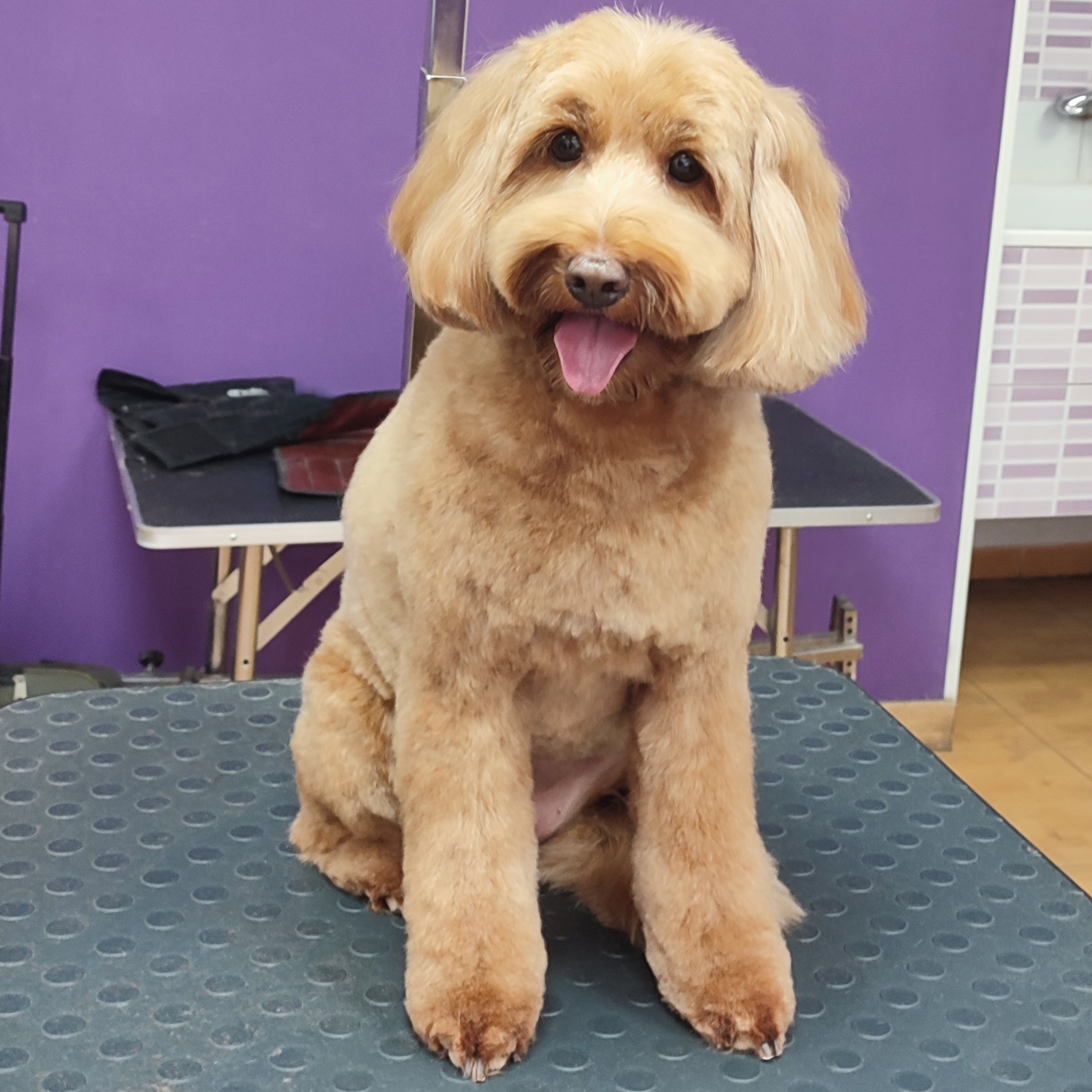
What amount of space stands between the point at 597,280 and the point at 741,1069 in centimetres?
54

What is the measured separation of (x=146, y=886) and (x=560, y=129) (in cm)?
67

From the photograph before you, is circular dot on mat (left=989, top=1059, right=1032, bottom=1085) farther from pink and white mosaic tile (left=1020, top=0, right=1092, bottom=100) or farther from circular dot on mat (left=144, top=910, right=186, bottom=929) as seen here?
pink and white mosaic tile (left=1020, top=0, right=1092, bottom=100)

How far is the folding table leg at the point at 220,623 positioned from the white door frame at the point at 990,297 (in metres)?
1.21

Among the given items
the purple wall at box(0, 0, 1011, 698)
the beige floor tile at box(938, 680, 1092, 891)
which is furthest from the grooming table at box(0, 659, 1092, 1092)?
the beige floor tile at box(938, 680, 1092, 891)

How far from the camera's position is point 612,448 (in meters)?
0.96

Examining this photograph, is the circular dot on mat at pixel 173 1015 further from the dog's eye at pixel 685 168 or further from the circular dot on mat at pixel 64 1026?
the dog's eye at pixel 685 168

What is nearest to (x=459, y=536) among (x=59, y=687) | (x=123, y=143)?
(x=59, y=687)

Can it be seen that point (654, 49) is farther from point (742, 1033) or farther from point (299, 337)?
point (299, 337)

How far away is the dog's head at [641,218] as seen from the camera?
0.85 m

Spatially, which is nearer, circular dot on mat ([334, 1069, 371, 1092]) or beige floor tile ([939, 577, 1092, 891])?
circular dot on mat ([334, 1069, 371, 1092])

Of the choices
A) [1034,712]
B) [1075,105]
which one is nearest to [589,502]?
[1034,712]

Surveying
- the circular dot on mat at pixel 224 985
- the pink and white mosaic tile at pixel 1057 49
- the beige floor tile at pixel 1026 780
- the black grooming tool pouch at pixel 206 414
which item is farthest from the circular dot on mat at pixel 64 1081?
the pink and white mosaic tile at pixel 1057 49

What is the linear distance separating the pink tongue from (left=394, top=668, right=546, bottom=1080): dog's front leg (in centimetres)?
23

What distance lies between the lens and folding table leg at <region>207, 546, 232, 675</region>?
2.04m
